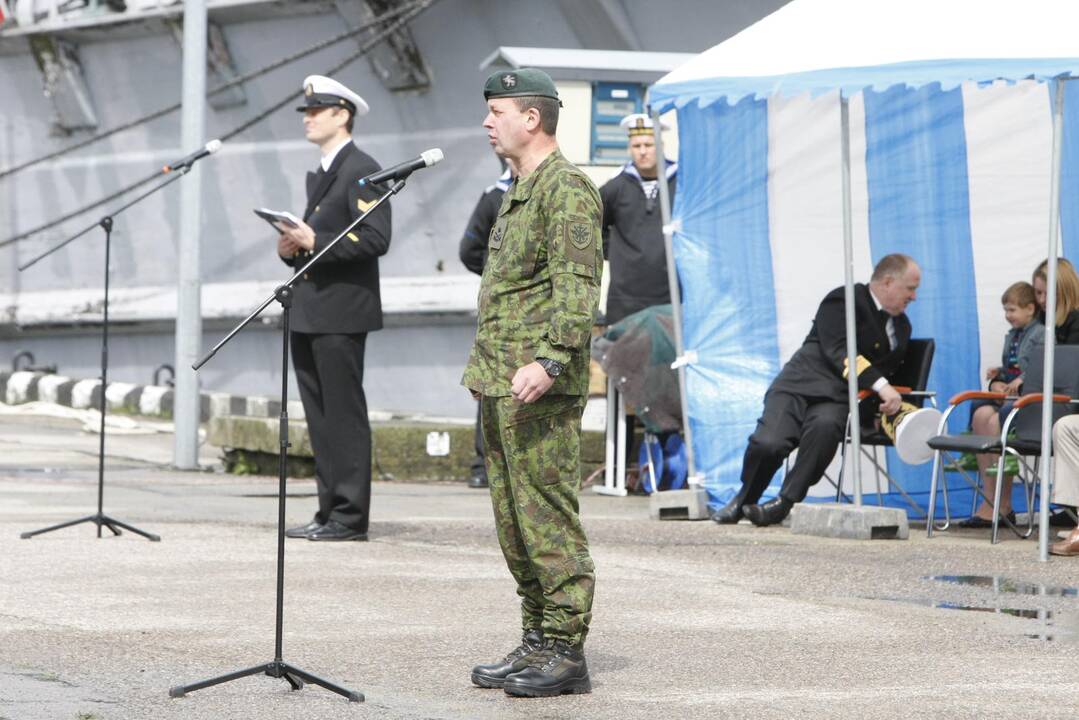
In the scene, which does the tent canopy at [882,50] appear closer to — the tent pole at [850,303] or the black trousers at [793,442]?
the tent pole at [850,303]

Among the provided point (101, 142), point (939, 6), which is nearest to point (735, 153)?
point (939, 6)

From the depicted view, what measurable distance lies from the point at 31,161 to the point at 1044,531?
13.9m

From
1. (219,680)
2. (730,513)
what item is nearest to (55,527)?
(730,513)

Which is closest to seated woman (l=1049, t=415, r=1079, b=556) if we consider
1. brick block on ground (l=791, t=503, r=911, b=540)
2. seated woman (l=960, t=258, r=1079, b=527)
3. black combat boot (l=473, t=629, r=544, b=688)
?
brick block on ground (l=791, t=503, r=911, b=540)

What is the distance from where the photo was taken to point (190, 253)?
45.8 feet

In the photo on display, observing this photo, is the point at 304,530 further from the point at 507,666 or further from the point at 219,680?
the point at 219,680

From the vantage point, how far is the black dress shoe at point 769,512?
10375 millimetres

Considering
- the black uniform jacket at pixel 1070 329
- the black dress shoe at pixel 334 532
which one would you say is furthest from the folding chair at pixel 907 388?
the black dress shoe at pixel 334 532

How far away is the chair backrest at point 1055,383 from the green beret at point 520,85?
16.1 ft

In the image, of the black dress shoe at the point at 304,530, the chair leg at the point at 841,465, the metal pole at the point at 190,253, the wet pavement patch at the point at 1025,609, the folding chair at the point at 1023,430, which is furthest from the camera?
the metal pole at the point at 190,253

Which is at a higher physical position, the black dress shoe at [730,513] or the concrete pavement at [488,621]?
the black dress shoe at [730,513]

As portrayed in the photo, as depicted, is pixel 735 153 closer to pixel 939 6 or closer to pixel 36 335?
pixel 939 6

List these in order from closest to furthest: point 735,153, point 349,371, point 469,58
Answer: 1. point 349,371
2. point 735,153
3. point 469,58

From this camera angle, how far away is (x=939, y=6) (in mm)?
9469
